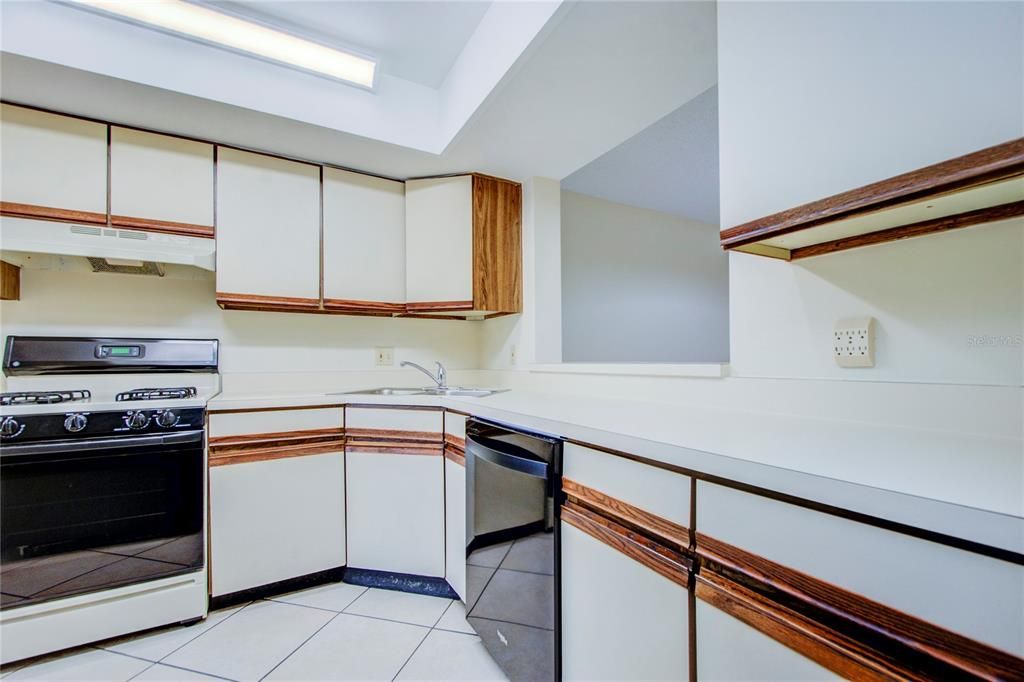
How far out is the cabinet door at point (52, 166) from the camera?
160 cm

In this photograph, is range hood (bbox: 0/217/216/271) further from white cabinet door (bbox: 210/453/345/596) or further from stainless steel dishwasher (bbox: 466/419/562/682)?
stainless steel dishwasher (bbox: 466/419/562/682)

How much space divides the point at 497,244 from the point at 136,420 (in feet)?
5.63

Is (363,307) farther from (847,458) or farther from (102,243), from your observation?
(847,458)

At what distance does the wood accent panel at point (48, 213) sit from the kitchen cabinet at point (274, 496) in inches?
37.8

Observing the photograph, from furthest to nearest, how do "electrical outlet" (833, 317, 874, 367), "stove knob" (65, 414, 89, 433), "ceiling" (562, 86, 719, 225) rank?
"ceiling" (562, 86, 719, 225) → "stove knob" (65, 414, 89, 433) → "electrical outlet" (833, 317, 874, 367)

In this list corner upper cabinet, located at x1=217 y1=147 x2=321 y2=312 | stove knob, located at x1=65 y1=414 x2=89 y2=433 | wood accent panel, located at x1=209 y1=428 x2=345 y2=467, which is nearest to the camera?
stove knob, located at x1=65 y1=414 x2=89 y2=433

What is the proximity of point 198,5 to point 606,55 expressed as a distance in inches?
58.4

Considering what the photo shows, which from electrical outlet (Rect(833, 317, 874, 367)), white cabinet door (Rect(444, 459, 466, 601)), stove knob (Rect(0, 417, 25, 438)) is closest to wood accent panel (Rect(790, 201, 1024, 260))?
electrical outlet (Rect(833, 317, 874, 367))

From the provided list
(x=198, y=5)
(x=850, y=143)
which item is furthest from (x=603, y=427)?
(x=198, y=5)

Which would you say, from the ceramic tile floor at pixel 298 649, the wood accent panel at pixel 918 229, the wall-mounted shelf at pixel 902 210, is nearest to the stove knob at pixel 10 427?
the ceramic tile floor at pixel 298 649

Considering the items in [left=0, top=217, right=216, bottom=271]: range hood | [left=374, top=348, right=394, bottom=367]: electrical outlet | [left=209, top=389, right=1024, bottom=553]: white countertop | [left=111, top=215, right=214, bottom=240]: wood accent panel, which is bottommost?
[left=209, top=389, right=1024, bottom=553]: white countertop

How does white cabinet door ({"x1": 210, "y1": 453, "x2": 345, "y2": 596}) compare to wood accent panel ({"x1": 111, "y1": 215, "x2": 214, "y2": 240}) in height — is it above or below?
below

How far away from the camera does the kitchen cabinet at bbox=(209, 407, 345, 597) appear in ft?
5.39

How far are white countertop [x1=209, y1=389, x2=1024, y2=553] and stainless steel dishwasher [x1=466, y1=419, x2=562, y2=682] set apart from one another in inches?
4.7
